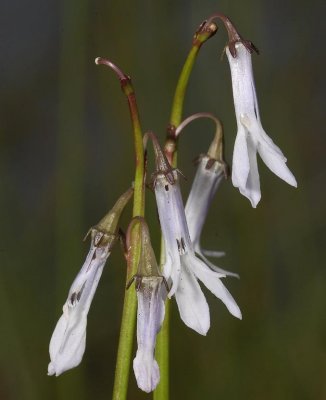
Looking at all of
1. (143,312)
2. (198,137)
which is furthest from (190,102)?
(143,312)

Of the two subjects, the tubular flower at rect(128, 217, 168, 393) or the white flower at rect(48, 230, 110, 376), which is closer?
the tubular flower at rect(128, 217, 168, 393)

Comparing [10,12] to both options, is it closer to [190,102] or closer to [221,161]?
[190,102]

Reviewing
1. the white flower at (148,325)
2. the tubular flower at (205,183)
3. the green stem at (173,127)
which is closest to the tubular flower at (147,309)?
the white flower at (148,325)

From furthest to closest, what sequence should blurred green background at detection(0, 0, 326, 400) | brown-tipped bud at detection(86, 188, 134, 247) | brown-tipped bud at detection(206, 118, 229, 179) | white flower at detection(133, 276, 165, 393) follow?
blurred green background at detection(0, 0, 326, 400)
brown-tipped bud at detection(206, 118, 229, 179)
brown-tipped bud at detection(86, 188, 134, 247)
white flower at detection(133, 276, 165, 393)

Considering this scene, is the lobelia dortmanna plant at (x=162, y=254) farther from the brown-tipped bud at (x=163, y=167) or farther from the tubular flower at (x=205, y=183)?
the tubular flower at (x=205, y=183)

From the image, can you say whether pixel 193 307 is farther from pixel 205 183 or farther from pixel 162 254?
pixel 205 183

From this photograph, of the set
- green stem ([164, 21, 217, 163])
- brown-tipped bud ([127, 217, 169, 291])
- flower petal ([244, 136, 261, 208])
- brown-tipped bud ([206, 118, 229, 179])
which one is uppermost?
green stem ([164, 21, 217, 163])

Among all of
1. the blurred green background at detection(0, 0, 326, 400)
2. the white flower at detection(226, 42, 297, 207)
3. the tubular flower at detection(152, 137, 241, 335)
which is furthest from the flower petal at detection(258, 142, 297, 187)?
the blurred green background at detection(0, 0, 326, 400)

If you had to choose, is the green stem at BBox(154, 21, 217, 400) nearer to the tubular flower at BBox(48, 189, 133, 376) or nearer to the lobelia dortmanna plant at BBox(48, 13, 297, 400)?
the lobelia dortmanna plant at BBox(48, 13, 297, 400)

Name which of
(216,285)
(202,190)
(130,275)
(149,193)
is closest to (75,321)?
(130,275)
